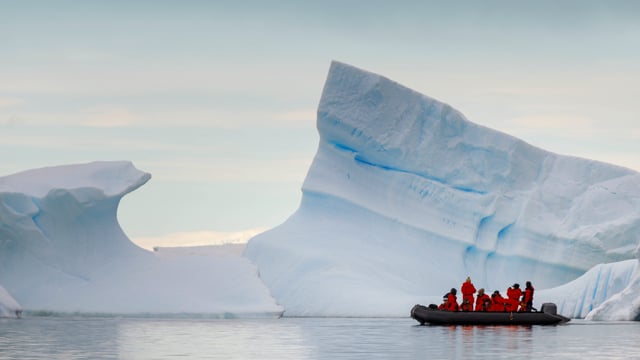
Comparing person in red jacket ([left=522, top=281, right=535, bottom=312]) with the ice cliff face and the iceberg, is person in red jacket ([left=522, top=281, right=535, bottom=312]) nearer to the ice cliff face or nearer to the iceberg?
the ice cliff face

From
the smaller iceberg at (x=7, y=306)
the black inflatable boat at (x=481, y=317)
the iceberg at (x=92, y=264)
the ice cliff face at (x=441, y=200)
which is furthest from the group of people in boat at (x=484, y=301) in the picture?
the smaller iceberg at (x=7, y=306)

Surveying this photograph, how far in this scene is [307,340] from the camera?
21.5 metres

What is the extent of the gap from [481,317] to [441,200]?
28.6 ft

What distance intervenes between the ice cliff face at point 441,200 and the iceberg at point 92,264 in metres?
3.58

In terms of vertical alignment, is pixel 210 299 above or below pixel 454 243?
below

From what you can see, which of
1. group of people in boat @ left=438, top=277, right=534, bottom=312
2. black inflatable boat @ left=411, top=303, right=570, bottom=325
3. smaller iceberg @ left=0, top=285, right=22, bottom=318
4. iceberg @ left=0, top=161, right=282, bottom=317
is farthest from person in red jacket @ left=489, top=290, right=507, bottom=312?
smaller iceberg @ left=0, top=285, right=22, bottom=318

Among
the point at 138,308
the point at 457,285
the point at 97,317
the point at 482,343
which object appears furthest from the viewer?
the point at 457,285

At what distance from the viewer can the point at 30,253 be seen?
30.0 meters

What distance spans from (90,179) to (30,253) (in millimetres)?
2384

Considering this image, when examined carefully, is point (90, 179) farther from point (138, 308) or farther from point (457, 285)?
point (457, 285)

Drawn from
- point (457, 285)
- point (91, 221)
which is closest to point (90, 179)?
point (91, 221)

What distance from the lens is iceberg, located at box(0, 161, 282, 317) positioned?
2970cm

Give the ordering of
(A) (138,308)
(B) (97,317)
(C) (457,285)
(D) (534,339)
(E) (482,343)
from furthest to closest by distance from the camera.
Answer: (C) (457,285), (B) (97,317), (A) (138,308), (D) (534,339), (E) (482,343)

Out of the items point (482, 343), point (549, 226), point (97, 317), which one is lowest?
point (97, 317)
